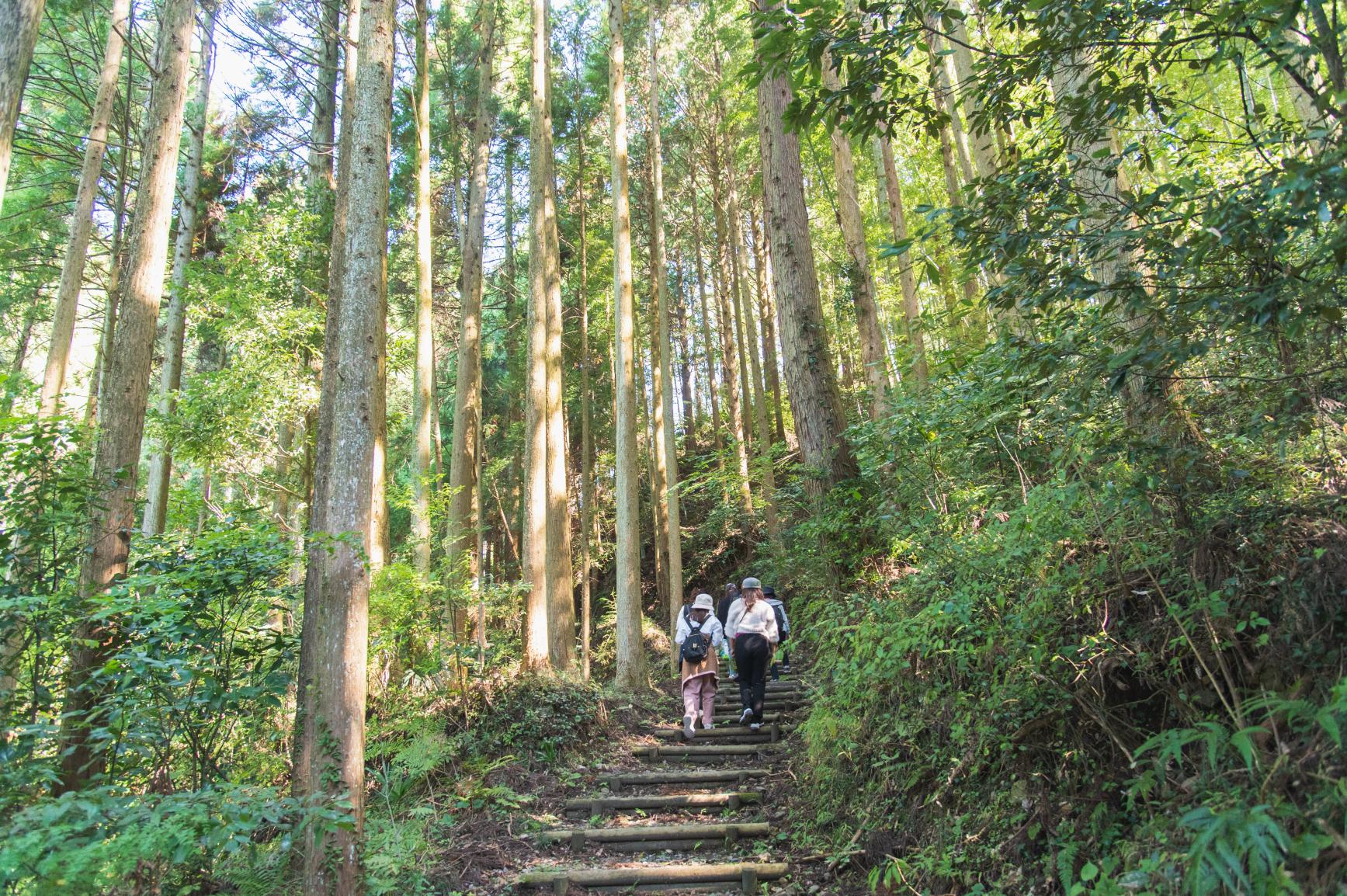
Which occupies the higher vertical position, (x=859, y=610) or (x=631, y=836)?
(x=859, y=610)

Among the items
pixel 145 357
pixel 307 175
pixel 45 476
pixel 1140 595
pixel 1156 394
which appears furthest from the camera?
pixel 307 175

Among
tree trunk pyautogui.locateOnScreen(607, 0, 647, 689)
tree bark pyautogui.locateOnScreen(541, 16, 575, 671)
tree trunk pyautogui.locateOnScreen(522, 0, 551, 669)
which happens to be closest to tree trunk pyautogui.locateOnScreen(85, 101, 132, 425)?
tree trunk pyautogui.locateOnScreen(522, 0, 551, 669)

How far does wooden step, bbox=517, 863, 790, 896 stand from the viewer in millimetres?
4805

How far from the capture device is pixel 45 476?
4.85 meters

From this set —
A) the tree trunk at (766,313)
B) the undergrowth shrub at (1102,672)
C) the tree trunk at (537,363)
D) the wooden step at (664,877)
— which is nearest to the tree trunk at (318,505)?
the wooden step at (664,877)

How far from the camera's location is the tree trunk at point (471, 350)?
1312 centimetres

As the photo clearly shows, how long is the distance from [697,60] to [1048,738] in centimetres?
1995

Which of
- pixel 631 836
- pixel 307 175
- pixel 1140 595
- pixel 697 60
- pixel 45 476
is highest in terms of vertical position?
pixel 697 60

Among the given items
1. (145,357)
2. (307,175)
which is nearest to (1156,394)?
(145,357)

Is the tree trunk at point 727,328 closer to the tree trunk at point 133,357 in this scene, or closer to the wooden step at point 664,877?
the tree trunk at point 133,357

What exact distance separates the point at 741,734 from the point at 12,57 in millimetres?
8815

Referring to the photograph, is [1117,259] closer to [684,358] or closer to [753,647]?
[753,647]

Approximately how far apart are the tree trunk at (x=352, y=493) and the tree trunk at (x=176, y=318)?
7350 mm

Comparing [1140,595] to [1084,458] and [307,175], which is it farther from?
[307,175]
